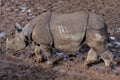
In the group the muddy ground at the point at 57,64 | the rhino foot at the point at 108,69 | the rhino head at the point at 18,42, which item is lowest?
the rhino foot at the point at 108,69

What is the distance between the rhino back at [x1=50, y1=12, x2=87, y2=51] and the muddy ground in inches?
20.8

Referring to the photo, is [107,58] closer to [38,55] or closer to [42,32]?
[42,32]

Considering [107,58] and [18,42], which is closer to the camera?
[107,58]

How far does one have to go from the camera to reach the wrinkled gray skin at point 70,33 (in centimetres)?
684

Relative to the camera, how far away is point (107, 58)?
6977 millimetres

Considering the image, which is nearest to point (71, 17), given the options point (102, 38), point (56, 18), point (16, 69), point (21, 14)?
point (56, 18)

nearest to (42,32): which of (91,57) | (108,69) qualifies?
(91,57)

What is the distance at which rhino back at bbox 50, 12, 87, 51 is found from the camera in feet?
22.6

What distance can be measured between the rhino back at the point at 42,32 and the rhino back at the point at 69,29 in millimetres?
101

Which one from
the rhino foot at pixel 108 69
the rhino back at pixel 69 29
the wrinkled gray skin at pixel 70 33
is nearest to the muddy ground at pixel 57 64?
the rhino foot at pixel 108 69

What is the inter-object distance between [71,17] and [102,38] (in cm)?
75

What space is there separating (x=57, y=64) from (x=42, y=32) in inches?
33.7

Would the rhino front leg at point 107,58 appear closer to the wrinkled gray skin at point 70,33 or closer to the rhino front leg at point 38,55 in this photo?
the wrinkled gray skin at point 70,33

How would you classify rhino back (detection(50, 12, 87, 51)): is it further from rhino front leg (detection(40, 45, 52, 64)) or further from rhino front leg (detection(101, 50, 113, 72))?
rhino front leg (detection(101, 50, 113, 72))
